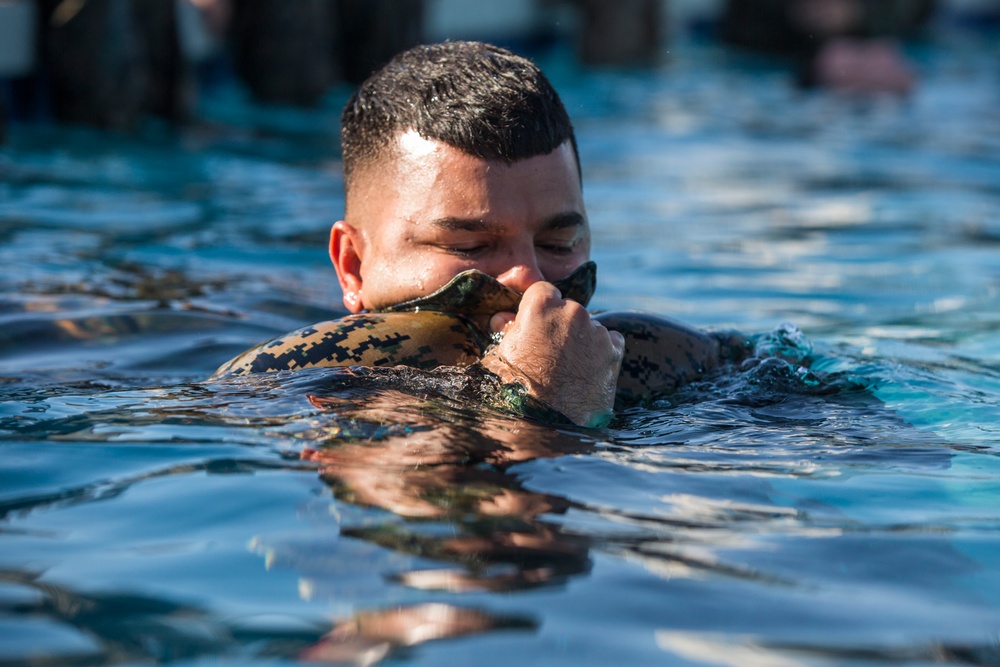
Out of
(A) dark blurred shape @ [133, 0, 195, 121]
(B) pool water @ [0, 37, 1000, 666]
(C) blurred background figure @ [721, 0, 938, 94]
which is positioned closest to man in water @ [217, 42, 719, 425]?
(B) pool water @ [0, 37, 1000, 666]

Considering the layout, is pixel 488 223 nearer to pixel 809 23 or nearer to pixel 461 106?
pixel 461 106

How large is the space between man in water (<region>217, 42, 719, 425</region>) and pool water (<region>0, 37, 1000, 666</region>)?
0.15m

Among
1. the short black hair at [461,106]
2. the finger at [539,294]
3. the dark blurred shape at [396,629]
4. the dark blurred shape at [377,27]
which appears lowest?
the dark blurred shape at [396,629]

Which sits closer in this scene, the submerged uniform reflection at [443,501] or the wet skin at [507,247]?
the submerged uniform reflection at [443,501]

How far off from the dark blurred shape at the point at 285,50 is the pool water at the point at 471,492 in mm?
5311

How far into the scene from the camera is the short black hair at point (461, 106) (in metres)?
3.67

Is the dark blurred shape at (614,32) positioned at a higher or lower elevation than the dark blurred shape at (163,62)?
higher

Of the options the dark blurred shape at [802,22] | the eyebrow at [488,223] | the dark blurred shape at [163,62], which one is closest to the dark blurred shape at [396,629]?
the eyebrow at [488,223]

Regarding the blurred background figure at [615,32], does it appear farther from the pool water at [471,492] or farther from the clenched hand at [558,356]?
the clenched hand at [558,356]

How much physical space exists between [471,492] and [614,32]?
15044 millimetres

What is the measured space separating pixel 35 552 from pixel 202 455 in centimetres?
59

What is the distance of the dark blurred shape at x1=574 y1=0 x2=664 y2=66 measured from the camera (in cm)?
1697

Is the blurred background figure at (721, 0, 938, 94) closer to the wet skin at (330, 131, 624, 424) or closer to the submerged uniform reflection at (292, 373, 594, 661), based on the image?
the wet skin at (330, 131, 624, 424)

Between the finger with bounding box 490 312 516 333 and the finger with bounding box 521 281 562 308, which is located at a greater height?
the finger with bounding box 521 281 562 308
